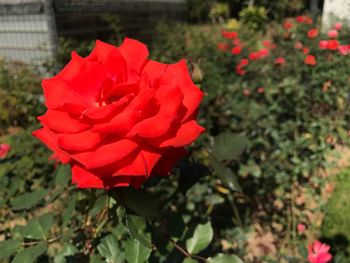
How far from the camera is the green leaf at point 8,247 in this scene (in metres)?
0.89

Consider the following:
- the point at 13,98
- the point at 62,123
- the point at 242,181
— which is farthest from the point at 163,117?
the point at 13,98

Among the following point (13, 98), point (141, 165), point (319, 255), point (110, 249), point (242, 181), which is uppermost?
point (141, 165)

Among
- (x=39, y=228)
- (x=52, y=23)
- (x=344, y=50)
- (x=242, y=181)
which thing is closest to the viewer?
(x=39, y=228)

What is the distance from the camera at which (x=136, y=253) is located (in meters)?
0.83

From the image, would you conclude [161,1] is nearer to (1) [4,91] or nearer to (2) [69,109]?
(1) [4,91]

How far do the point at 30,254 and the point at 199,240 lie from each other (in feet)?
1.24

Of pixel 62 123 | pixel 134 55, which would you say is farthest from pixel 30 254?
pixel 134 55

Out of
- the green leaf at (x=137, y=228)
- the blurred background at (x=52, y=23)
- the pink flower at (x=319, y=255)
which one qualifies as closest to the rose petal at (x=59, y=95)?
the green leaf at (x=137, y=228)

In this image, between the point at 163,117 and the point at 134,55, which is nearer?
the point at 163,117

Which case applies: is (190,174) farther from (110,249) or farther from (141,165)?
(141,165)

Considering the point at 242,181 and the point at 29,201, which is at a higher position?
the point at 29,201

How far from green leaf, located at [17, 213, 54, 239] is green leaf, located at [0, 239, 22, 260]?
0.03m

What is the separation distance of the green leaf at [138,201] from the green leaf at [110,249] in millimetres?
243

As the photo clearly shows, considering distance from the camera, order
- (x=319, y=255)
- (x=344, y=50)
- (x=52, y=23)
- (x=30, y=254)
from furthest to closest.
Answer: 1. (x=52, y=23)
2. (x=344, y=50)
3. (x=319, y=255)
4. (x=30, y=254)
